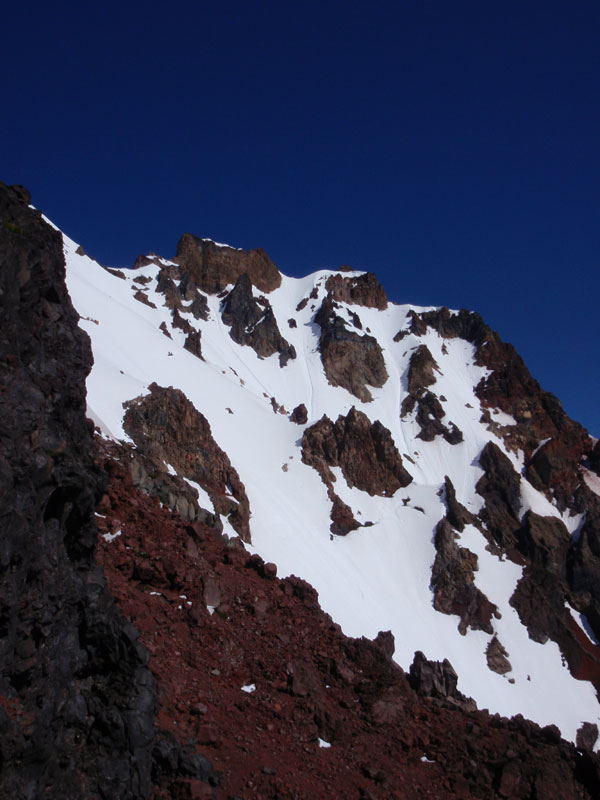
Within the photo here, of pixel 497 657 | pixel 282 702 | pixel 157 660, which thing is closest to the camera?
pixel 157 660

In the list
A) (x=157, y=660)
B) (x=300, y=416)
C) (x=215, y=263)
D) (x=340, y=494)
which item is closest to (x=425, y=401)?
(x=300, y=416)

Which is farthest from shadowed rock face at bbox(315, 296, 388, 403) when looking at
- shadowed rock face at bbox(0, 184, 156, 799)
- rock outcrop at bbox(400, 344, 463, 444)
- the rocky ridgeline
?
shadowed rock face at bbox(0, 184, 156, 799)

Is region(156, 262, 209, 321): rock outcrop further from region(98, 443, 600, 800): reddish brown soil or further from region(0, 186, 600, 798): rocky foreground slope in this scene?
region(98, 443, 600, 800): reddish brown soil

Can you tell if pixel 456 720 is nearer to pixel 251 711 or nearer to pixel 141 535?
pixel 251 711

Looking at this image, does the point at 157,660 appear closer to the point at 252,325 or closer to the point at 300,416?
the point at 300,416

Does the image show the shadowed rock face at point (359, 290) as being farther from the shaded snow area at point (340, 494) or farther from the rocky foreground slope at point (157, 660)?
the rocky foreground slope at point (157, 660)

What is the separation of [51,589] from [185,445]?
24.7 metres

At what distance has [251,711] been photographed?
9602mm

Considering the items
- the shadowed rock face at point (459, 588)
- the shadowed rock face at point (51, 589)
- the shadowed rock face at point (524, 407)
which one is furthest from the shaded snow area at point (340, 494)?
the shadowed rock face at point (51, 589)

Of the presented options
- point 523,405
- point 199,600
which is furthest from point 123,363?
point 523,405

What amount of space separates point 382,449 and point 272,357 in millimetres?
27792

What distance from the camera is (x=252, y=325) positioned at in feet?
256

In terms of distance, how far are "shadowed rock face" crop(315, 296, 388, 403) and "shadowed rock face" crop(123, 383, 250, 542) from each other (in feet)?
135

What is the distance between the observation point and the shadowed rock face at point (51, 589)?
611cm
